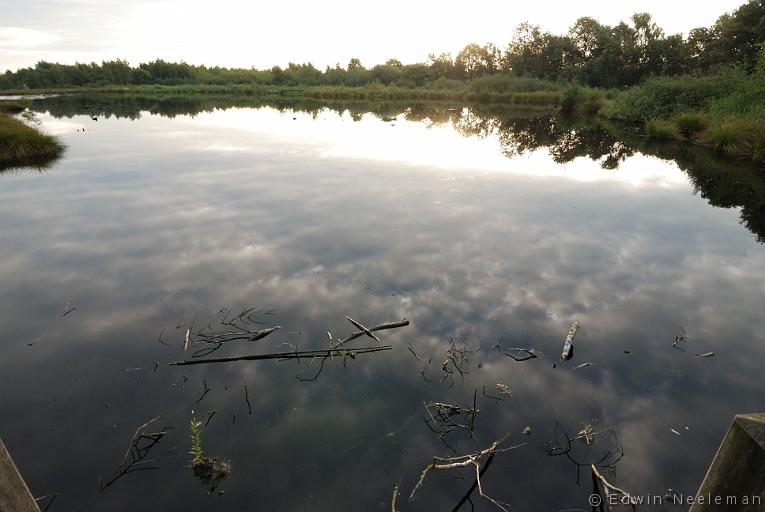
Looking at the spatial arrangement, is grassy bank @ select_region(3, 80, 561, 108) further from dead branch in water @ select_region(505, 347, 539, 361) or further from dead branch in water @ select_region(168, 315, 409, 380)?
dead branch in water @ select_region(168, 315, 409, 380)

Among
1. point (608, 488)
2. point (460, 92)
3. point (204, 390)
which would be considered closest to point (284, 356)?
point (204, 390)

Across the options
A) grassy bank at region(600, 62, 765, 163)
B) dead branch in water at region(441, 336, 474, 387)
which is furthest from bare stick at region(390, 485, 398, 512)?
grassy bank at region(600, 62, 765, 163)

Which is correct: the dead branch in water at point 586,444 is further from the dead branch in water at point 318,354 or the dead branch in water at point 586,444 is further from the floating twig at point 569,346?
the dead branch in water at point 318,354

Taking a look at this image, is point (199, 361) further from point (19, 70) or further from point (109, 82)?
point (19, 70)

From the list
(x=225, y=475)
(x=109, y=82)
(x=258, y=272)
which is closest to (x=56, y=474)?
(x=225, y=475)

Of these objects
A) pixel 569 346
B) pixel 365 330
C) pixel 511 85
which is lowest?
pixel 569 346

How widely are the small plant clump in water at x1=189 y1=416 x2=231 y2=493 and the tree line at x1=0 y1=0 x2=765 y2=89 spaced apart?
49.9m

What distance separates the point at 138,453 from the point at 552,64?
10816 centimetres

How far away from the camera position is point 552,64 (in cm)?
9200

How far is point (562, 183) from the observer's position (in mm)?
19234

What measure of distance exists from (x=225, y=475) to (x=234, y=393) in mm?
1531

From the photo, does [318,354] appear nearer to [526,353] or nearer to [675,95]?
[526,353]

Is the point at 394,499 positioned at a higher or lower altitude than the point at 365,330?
lower

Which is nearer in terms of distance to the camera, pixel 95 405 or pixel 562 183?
pixel 95 405
